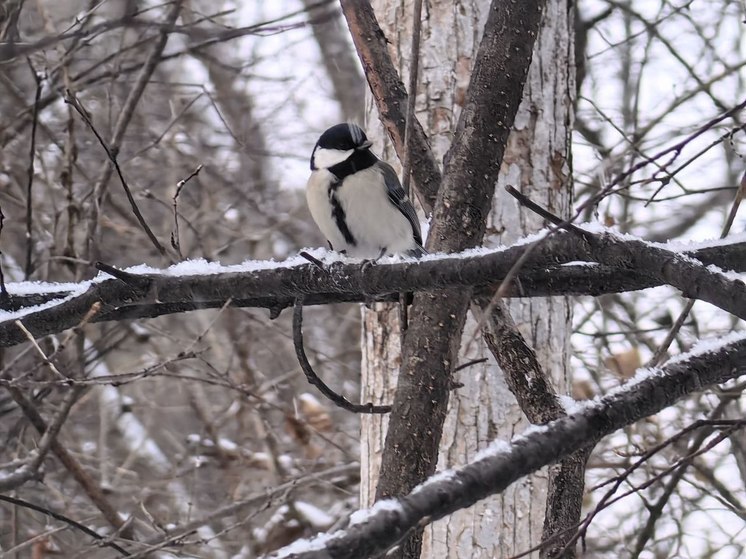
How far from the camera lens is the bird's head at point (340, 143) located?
332 centimetres

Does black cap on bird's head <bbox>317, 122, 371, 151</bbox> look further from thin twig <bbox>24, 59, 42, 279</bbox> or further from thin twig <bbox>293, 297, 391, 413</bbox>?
thin twig <bbox>293, 297, 391, 413</bbox>

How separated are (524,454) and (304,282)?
3.16 feet

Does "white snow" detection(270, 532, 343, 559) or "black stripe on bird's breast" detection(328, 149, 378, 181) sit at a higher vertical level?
"black stripe on bird's breast" detection(328, 149, 378, 181)

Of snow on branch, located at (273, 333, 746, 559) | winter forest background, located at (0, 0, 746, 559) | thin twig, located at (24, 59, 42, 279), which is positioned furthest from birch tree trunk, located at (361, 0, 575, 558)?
snow on branch, located at (273, 333, 746, 559)

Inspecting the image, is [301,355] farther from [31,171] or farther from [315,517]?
[315,517]

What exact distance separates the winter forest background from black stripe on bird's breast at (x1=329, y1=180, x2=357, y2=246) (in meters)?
0.26

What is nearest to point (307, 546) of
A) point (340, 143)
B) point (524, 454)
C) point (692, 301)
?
point (524, 454)

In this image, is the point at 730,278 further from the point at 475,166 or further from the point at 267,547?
the point at 267,547

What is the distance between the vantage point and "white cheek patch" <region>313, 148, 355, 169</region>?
3.35 metres

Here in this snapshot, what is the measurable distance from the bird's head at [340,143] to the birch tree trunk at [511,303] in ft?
1.29

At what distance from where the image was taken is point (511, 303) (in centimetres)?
347

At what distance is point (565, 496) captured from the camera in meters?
2.17

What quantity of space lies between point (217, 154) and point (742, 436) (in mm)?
5268

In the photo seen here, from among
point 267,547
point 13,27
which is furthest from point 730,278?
point 267,547
